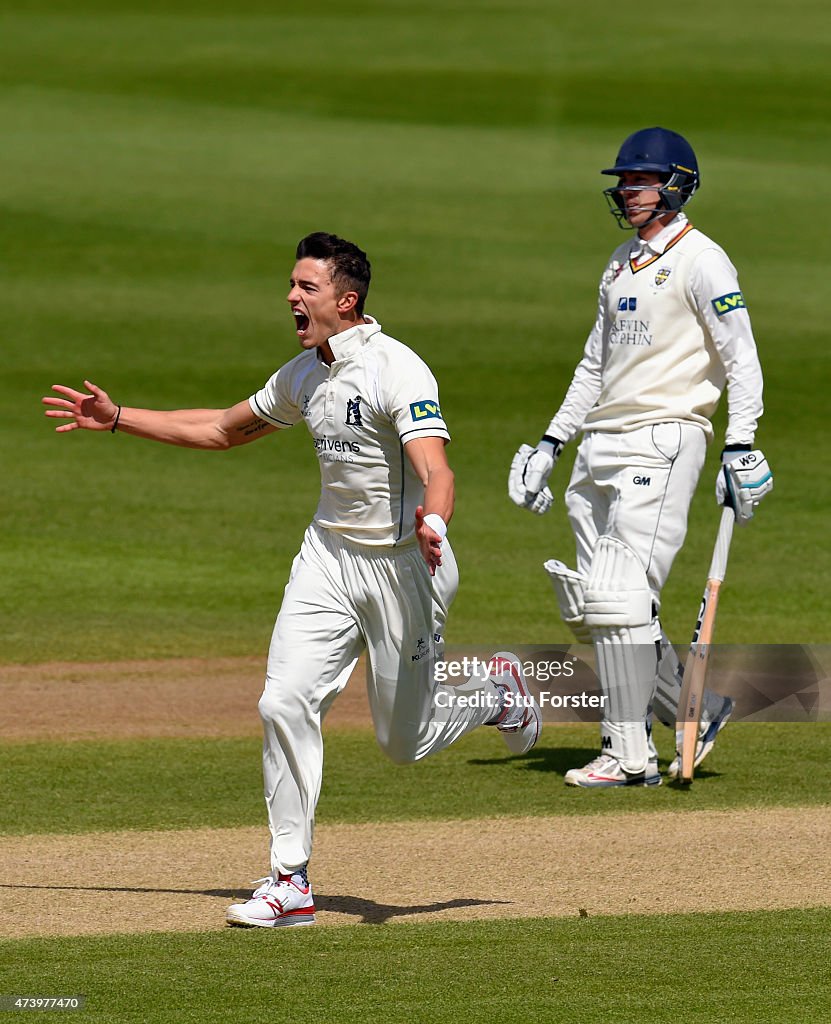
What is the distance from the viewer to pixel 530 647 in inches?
462

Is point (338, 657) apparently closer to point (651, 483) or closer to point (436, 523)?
point (436, 523)

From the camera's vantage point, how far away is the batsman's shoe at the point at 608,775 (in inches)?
348

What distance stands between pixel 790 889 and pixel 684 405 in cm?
270

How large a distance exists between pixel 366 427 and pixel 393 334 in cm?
1552

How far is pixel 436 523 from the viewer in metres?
6.19

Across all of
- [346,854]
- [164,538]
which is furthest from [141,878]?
[164,538]

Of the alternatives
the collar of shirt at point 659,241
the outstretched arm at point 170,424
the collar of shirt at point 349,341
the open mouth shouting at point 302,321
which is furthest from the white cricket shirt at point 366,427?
the collar of shirt at point 659,241

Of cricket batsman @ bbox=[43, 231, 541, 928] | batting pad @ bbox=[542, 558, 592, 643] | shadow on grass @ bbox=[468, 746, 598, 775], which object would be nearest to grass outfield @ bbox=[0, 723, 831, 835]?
shadow on grass @ bbox=[468, 746, 598, 775]

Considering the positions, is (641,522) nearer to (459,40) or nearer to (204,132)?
(204,132)

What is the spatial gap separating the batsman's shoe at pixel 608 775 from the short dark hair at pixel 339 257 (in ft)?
9.75

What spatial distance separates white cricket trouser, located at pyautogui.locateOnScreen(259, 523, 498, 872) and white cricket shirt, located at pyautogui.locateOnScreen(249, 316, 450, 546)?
98 millimetres

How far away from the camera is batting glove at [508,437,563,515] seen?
9.27m

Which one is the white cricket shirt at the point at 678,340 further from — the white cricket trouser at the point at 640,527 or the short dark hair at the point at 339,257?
the short dark hair at the point at 339,257

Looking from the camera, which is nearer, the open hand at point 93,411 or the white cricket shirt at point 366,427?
the white cricket shirt at point 366,427
